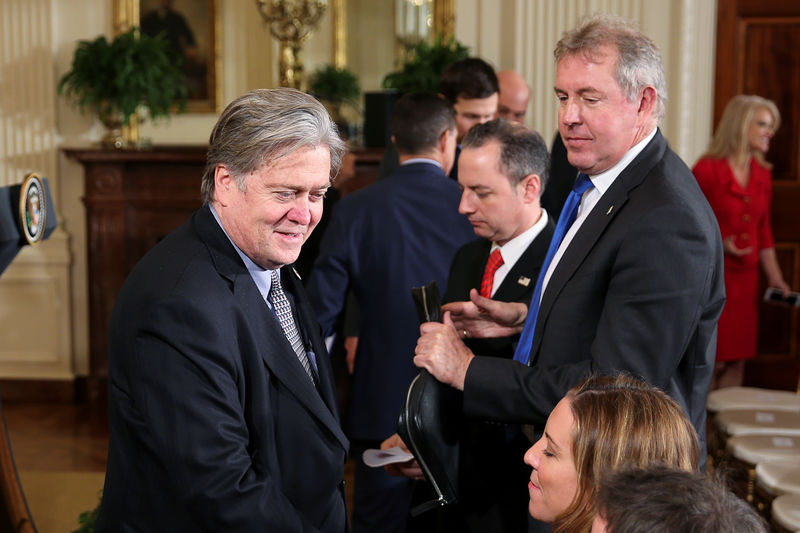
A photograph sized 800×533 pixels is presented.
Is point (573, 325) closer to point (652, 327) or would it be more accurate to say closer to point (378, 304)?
point (652, 327)

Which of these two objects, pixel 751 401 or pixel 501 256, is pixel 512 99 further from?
pixel 501 256

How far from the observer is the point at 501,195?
2.72 meters

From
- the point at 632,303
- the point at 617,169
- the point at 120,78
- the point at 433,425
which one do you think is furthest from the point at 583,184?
the point at 120,78

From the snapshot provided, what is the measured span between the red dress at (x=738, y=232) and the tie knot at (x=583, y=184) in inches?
142

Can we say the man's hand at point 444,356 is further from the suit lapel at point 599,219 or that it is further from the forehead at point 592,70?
the forehead at point 592,70

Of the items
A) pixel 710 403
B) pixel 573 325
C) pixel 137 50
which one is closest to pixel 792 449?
pixel 710 403

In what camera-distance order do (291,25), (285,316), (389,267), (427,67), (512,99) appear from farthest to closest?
(291,25) < (427,67) < (512,99) < (389,267) < (285,316)

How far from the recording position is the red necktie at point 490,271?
2.77 m

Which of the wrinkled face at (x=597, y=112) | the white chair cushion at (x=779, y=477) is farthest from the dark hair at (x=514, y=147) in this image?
the white chair cushion at (x=779, y=477)

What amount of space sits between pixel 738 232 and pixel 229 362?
15.3 ft

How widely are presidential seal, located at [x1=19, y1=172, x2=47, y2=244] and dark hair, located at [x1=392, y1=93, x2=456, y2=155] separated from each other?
147cm

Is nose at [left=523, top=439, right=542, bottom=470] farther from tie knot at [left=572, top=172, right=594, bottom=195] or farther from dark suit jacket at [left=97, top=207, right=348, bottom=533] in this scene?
tie knot at [left=572, top=172, right=594, bottom=195]

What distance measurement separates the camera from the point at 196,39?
23.4 ft

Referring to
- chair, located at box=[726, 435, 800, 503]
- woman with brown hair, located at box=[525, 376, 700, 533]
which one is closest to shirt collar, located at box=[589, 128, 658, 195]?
woman with brown hair, located at box=[525, 376, 700, 533]
